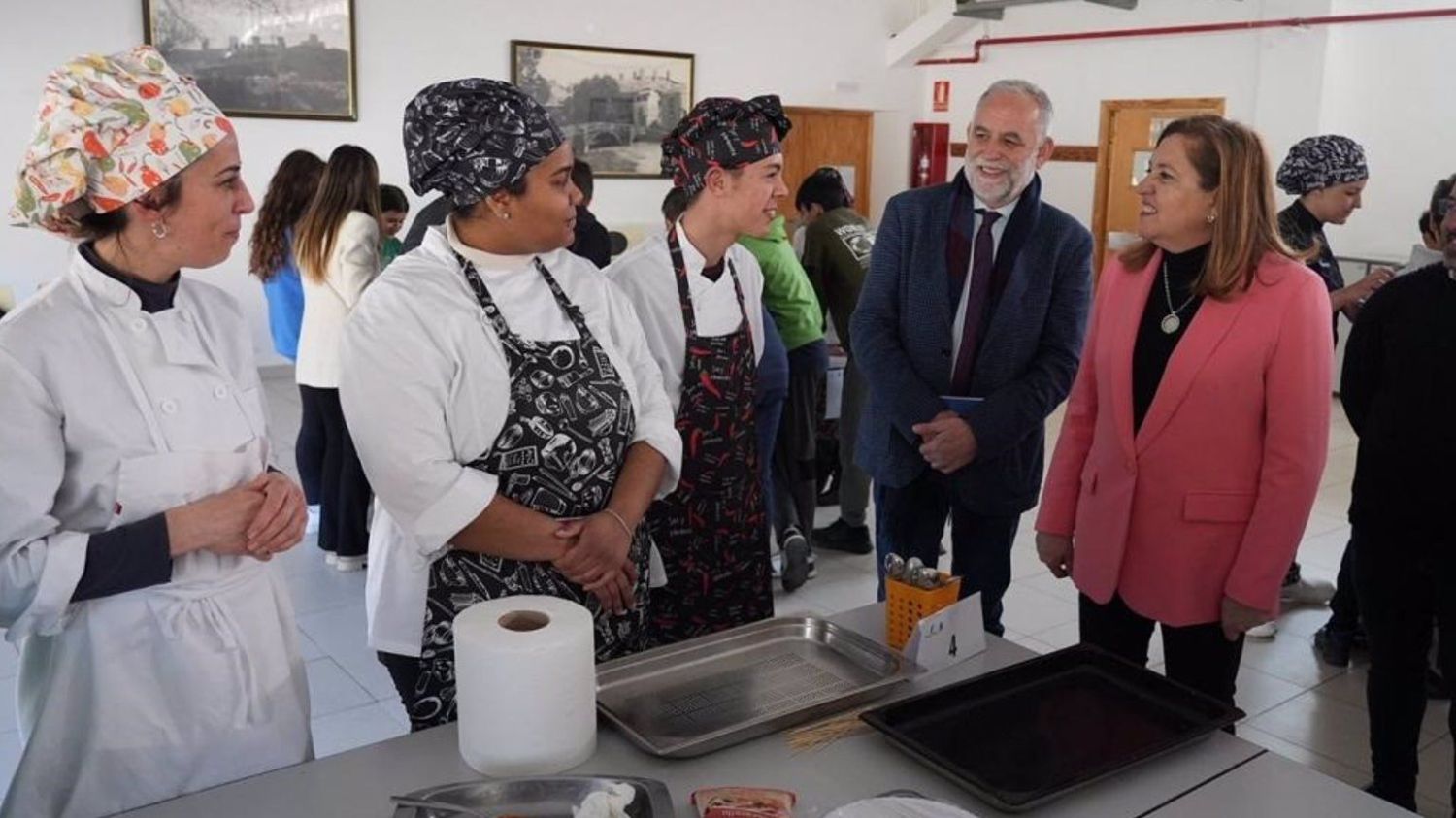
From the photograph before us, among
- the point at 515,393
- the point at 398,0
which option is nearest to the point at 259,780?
the point at 515,393

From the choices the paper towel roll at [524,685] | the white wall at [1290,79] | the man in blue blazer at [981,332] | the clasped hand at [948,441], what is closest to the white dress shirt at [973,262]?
the man in blue blazer at [981,332]

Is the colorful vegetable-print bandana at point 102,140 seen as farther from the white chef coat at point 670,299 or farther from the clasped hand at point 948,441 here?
the clasped hand at point 948,441

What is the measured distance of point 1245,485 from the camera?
6.86 ft

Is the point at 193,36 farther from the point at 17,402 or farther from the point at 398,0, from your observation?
the point at 17,402

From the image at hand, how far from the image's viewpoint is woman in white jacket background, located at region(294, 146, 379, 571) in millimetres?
4004

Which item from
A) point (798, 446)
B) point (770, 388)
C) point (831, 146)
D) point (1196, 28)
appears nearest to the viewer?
point (770, 388)

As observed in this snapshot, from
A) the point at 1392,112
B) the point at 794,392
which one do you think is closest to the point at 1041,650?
the point at 794,392

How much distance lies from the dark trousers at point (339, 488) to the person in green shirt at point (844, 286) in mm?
1771

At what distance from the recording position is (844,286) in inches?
180

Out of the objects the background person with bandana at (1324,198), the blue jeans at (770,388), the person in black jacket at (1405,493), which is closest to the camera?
the person in black jacket at (1405,493)

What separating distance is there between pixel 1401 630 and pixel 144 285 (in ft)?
8.03

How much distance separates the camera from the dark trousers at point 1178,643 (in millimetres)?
2184

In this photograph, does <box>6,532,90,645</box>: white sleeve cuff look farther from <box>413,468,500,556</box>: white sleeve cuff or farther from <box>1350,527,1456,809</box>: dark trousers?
<box>1350,527,1456,809</box>: dark trousers

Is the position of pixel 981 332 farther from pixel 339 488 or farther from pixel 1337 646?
pixel 339 488
